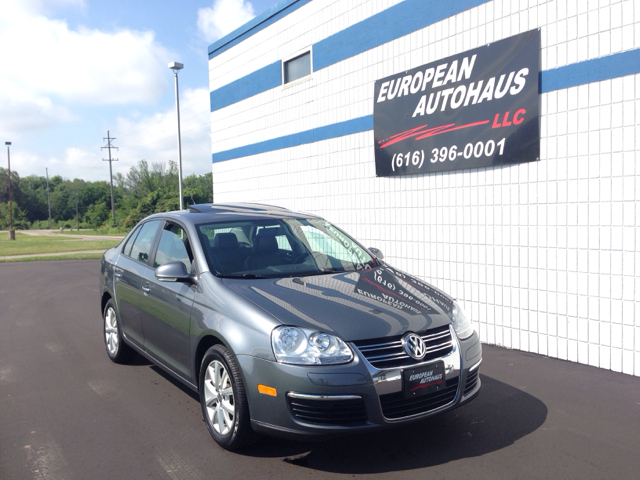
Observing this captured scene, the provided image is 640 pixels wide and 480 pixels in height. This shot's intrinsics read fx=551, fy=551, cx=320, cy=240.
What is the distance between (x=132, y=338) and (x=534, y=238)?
15.1 feet

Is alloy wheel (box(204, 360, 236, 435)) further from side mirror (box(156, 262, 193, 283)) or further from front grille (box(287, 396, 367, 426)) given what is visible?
side mirror (box(156, 262, 193, 283))

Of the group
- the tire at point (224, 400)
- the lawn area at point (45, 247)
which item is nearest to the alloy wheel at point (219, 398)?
the tire at point (224, 400)

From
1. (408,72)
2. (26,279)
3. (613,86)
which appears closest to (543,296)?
(613,86)

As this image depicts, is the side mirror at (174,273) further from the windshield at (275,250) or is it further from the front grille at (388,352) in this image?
the front grille at (388,352)

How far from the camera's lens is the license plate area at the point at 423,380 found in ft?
11.3

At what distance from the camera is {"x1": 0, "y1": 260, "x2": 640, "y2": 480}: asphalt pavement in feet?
11.7

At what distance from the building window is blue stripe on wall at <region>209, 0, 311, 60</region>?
3.12ft

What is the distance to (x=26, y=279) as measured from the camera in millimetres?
14859

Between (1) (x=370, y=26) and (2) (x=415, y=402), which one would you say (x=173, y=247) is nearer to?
(2) (x=415, y=402)

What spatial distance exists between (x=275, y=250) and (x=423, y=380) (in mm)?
1804

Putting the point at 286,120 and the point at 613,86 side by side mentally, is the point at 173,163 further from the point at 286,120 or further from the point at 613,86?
the point at 613,86

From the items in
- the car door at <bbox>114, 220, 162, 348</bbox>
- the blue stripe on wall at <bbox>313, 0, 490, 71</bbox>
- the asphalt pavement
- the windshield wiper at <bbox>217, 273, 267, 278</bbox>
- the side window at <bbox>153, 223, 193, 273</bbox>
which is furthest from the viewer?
the blue stripe on wall at <bbox>313, 0, 490, 71</bbox>

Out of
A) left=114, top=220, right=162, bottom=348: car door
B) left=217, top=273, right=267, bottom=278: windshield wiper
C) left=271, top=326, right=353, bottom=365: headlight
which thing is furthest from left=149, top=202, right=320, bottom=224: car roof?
left=271, top=326, right=353, bottom=365: headlight

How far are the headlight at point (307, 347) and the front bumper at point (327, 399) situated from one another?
43 mm
